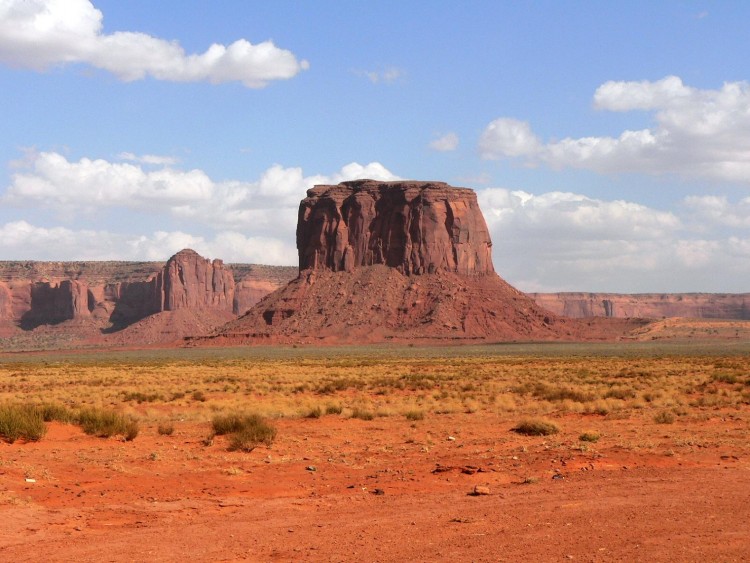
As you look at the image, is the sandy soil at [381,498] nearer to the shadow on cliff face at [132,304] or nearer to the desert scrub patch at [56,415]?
the desert scrub patch at [56,415]

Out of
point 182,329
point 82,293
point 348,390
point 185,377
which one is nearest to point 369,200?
point 182,329

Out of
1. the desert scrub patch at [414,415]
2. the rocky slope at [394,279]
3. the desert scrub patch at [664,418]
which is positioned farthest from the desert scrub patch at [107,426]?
the rocky slope at [394,279]

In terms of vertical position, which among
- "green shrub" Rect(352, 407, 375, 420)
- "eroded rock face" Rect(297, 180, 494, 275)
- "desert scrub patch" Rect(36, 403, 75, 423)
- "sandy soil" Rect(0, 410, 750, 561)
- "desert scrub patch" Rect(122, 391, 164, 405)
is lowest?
"desert scrub patch" Rect(122, 391, 164, 405)

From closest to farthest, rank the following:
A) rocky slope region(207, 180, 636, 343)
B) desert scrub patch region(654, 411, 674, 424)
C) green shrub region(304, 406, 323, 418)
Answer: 1. desert scrub patch region(654, 411, 674, 424)
2. green shrub region(304, 406, 323, 418)
3. rocky slope region(207, 180, 636, 343)

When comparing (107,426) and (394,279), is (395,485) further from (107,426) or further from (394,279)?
(394,279)

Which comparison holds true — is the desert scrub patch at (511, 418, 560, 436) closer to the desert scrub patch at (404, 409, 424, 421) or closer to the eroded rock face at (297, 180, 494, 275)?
the desert scrub patch at (404, 409, 424, 421)

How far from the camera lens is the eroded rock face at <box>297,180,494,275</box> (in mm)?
122750

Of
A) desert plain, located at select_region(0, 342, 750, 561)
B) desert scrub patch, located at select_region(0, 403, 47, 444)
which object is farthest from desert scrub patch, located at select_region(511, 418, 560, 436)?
desert scrub patch, located at select_region(0, 403, 47, 444)

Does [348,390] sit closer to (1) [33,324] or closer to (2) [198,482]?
(2) [198,482]

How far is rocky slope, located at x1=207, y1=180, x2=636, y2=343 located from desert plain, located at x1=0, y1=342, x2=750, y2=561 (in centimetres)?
8512

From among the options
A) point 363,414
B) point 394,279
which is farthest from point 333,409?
point 394,279

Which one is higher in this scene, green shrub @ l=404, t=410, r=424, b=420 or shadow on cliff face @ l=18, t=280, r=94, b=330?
shadow on cliff face @ l=18, t=280, r=94, b=330

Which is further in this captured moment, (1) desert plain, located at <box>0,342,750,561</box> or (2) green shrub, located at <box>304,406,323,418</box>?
(2) green shrub, located at <box>304,406,323,418</box>

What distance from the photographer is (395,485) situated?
43.0ft
